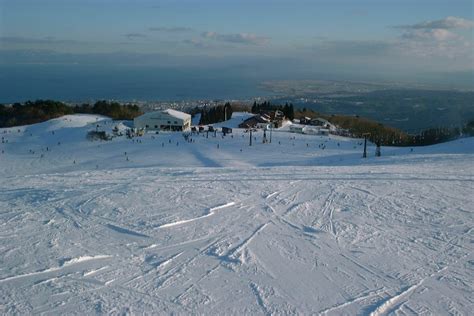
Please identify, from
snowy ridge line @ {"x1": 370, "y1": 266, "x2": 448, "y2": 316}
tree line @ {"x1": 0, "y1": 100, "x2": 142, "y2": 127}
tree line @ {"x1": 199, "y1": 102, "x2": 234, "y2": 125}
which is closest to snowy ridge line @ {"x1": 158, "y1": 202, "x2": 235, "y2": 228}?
snowy ridge line @ {"x1": 370, "y1": 266, "x2": 448, "y2": 316}

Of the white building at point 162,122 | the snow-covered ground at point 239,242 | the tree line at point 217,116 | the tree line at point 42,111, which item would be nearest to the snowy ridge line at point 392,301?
the snow-covered ground at point 239,242

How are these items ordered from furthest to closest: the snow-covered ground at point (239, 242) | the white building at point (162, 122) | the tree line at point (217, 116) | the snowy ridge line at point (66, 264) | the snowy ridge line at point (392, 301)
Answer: the tree line at point (217, 116)
the white building at point (162, 122)
the snowy ridge line at point (66, 264)
the snow-covered ground at point (239, 242)
the snowy ridge line at point (392, 301)

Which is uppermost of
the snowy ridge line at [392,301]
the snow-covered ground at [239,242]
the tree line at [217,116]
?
the snow-covered ground at [239,242]

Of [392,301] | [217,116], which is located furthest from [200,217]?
[217,116]

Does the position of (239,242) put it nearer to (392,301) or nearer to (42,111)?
(392,301)

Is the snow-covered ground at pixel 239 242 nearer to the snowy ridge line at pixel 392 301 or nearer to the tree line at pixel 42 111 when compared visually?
the snowy ridge line at pixel 392 301

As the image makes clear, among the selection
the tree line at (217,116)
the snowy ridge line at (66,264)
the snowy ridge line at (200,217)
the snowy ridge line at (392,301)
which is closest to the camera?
the snowy ridge line at (392,301)

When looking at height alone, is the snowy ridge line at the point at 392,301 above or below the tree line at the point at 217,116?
above
